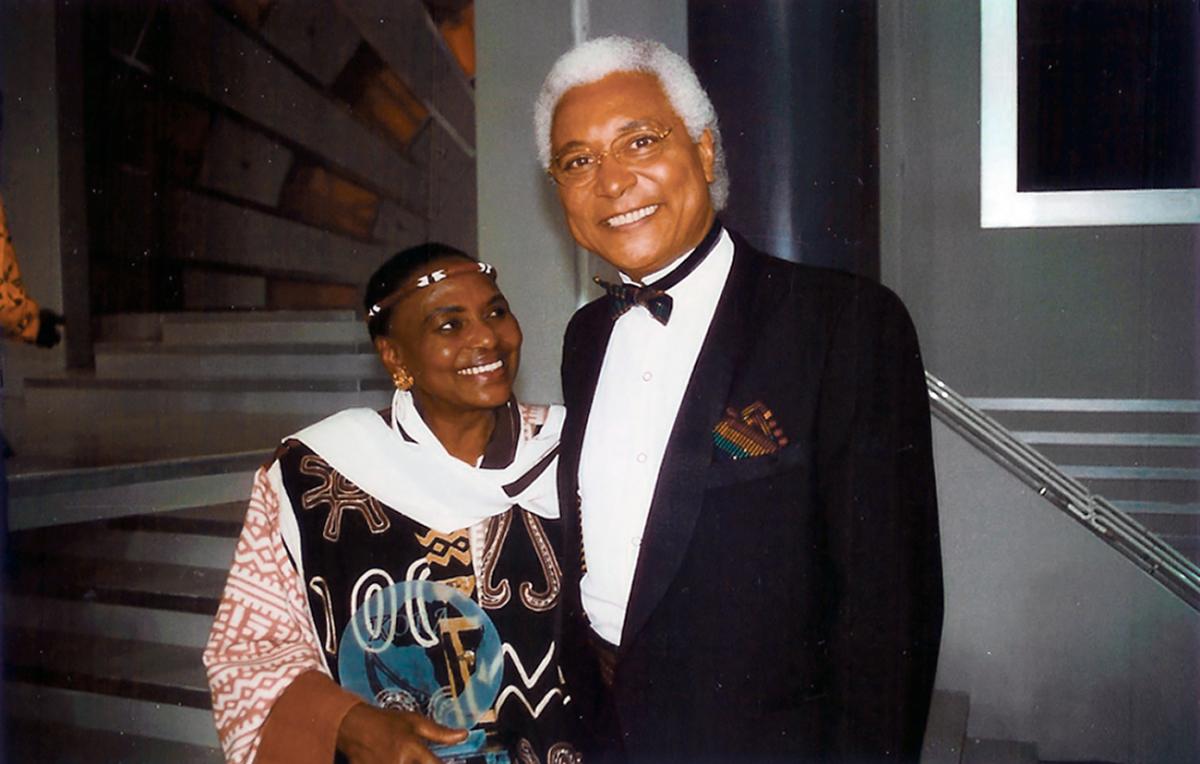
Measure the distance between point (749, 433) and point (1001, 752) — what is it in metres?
1.95

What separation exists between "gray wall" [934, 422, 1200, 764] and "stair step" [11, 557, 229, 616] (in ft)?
8.44

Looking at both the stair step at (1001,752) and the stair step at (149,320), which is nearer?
the stair step at (1001,752)

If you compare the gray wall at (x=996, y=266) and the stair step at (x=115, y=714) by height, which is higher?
the gray wall at (x=996, y=266)

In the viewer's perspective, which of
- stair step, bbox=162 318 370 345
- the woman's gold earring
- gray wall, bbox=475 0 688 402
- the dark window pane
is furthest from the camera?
stair step, bbox=162 318 370 345

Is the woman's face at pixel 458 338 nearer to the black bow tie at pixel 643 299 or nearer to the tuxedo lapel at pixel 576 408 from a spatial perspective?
the tuxedo lapel at pixel 576 408

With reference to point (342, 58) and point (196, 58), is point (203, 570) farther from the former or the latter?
point (196, 58)

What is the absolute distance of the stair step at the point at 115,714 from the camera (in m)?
3.01

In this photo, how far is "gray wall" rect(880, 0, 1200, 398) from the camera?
81.3 inches

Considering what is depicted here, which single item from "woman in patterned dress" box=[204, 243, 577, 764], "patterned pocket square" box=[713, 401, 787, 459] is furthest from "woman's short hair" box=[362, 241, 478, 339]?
"patterned pocket square" box=[713, 401, 787, 459]

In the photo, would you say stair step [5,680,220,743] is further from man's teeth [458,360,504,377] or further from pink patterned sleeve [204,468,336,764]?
man's teeth [458,360,504,377]

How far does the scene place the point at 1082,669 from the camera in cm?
275

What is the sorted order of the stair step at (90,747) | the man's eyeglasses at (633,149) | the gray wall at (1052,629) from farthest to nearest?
the stair step at (90,747) → the gray wall at (1052,629) → the man's eyeglasses at (633,149)

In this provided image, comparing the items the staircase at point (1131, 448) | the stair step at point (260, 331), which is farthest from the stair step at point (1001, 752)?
the stair step at point (260, 331)

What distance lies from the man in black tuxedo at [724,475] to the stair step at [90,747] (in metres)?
2.07
